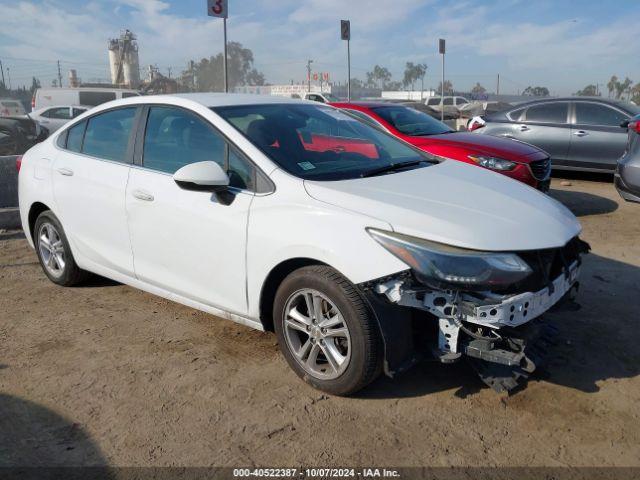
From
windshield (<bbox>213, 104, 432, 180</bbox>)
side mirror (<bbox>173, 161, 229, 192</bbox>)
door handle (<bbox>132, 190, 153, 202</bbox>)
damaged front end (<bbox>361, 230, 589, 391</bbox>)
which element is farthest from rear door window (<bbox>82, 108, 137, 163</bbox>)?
damaged front end (<bbox>361, 230, 589, 391</bbox>)

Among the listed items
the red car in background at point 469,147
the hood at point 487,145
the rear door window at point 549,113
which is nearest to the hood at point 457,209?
the red car in background at point 469,147

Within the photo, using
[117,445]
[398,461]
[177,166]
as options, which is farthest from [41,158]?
[398,461]

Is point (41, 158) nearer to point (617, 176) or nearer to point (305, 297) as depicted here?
point (305, 297)

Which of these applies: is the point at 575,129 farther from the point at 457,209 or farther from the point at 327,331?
the point at 327,331

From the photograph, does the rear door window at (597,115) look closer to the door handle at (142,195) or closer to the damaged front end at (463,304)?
the damaged front end at (463,304)

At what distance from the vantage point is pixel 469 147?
6.95 metres

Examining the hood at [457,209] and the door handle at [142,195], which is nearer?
the hood at [457,209]

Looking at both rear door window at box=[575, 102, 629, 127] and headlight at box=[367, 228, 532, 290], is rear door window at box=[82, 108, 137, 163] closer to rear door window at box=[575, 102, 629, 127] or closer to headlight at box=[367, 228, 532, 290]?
headlight at box=[367, 228, 532, 290]

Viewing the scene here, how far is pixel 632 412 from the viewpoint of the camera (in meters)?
2.94

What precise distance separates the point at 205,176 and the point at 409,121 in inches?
208

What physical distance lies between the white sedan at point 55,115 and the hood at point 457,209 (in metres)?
17.6

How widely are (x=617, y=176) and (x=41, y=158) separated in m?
5.74

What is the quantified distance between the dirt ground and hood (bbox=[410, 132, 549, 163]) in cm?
289

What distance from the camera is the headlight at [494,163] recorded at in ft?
22.0
